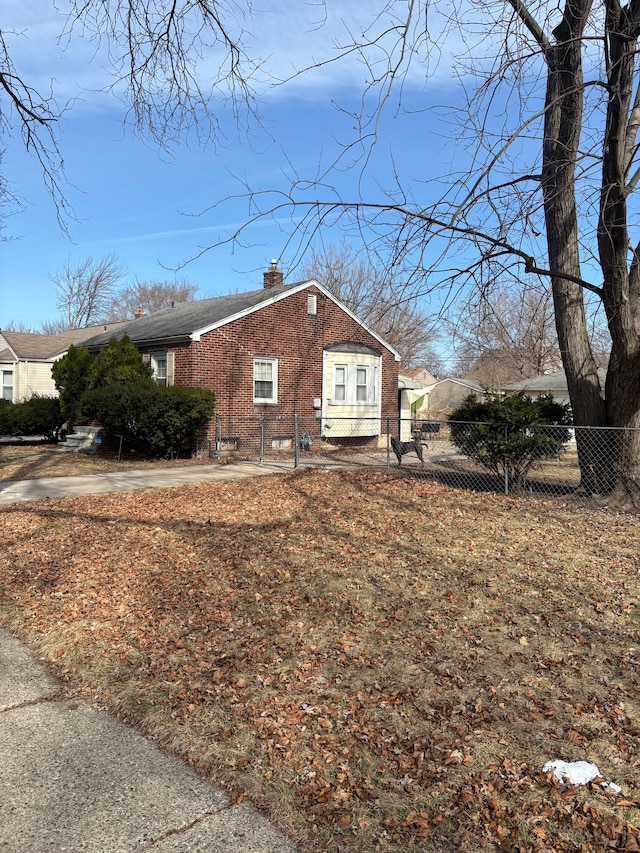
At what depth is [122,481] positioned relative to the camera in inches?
449

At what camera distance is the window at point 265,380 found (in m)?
17.8

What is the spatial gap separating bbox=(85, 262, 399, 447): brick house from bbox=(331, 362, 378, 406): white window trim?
0.11 ft

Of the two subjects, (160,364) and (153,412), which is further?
(160,364)

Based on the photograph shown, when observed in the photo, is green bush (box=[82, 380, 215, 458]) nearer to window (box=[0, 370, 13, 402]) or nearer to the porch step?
the porch step

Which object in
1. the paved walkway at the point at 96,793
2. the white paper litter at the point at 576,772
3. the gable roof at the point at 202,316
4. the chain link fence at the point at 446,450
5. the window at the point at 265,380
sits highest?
the gable roof at the point at 202,316

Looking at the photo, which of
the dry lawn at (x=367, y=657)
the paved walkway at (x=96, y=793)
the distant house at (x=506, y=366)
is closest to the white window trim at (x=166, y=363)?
the dry lawn at (x=367, y=657)

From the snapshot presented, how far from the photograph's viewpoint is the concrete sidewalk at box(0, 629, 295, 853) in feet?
7.80

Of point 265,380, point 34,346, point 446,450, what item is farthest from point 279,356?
point 34,346

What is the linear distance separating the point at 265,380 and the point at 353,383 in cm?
363

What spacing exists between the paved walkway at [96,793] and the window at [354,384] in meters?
16.8

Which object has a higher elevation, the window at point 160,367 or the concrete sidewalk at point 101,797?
the window at point 160,367

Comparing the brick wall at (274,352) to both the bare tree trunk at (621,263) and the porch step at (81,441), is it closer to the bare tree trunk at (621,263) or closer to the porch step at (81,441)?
the porch step at (81,441)

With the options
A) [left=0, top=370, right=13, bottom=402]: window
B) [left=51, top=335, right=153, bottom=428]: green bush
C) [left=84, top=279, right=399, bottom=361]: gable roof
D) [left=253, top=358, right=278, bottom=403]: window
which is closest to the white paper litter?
[left=84, top=279, right=399, bottom=361]: gable roof

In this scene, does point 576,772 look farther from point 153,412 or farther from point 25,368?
point 25,368
